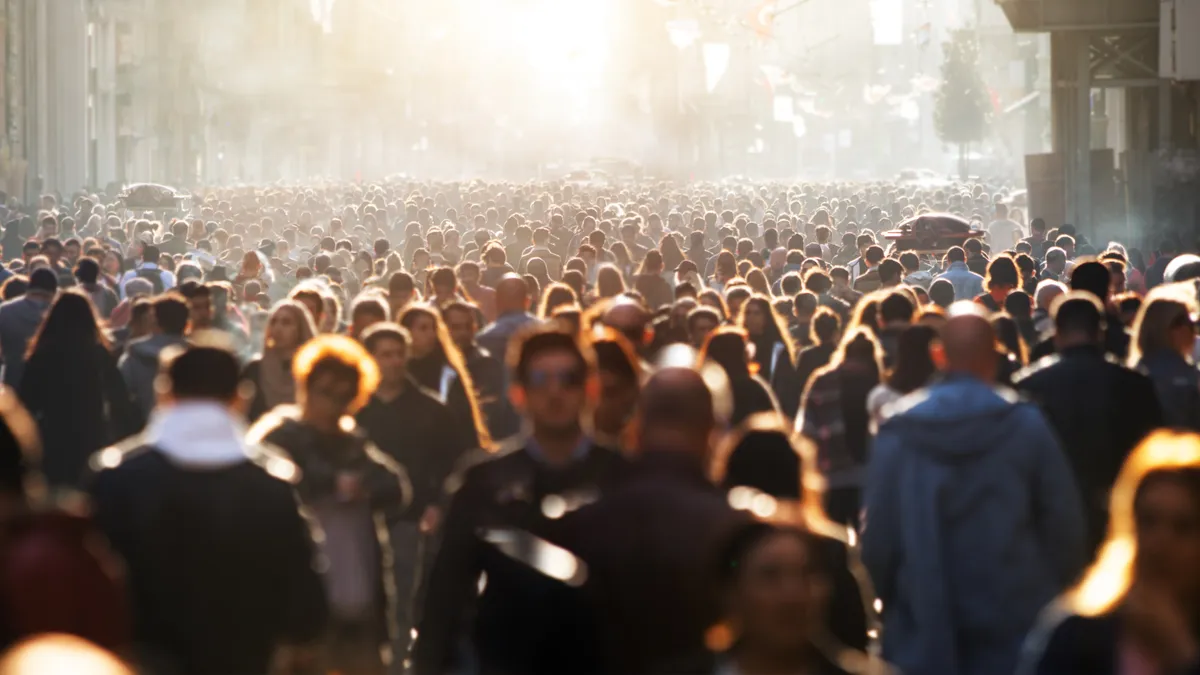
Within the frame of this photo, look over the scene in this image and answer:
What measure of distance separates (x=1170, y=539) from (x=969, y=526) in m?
2.69

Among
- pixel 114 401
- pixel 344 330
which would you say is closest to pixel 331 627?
pixel 114 401

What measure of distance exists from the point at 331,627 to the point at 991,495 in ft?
6.95

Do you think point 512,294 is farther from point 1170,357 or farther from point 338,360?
point 338,360

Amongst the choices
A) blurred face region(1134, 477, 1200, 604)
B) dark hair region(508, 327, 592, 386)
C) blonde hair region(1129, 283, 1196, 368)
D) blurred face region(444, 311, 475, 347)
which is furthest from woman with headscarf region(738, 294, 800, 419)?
blurred face region(1134, 477, 1200, 604)

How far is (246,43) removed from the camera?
121188 millimetres

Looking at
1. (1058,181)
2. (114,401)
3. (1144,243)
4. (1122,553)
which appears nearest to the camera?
(1122,553)

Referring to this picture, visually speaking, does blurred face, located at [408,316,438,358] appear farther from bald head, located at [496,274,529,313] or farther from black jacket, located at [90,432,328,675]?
black jacket, located at [90,432,328,675]

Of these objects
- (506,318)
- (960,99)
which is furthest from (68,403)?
(960,99)

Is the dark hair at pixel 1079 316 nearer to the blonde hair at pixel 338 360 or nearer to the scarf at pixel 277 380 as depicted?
the blonde hair at pixel 338 360

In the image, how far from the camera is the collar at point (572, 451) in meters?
6.17

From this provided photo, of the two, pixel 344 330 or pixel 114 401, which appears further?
pixel 344 330

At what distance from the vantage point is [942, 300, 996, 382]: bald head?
7.16 metres

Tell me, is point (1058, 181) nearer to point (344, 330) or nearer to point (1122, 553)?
point (344, 330)

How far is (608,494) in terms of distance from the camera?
5258 millimetres
